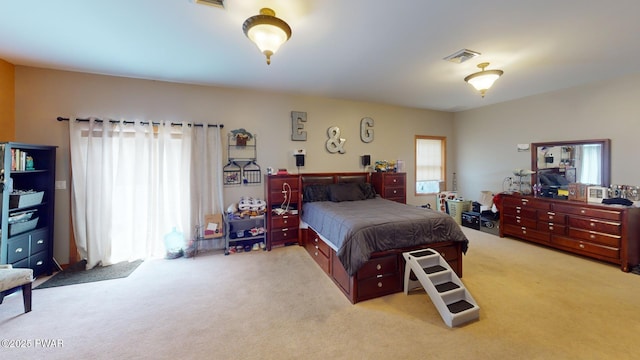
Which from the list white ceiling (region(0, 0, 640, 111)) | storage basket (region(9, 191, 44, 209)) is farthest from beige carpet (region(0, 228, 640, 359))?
white ceiling (region(0, 0, 640, 111))

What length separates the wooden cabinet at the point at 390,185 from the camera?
16.3ft

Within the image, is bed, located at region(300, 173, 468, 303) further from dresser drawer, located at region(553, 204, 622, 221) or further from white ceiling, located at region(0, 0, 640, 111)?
dresser drawer, located at region(553, 204, 622, 221)

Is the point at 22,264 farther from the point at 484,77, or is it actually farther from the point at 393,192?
the point at 484,77

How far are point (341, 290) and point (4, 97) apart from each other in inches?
191

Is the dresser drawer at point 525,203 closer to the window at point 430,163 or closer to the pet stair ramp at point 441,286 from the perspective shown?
the window at point 430,163

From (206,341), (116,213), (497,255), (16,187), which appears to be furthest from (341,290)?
(16,187)

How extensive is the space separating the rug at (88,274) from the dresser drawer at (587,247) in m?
6.36

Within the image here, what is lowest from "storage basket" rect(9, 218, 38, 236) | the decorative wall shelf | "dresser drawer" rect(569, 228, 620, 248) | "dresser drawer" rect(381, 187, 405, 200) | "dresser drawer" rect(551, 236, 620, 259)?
"dresser drawer" rect(551, 236, 620, 259)

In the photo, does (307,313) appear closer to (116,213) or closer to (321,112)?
(116,213)

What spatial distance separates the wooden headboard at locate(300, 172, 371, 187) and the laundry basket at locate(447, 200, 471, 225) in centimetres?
223

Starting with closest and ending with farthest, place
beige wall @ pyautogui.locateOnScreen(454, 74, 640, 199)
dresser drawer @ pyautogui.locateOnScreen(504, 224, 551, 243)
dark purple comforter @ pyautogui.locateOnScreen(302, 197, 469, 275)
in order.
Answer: dark purple comforter @ pyautogui.locateOnScreen(302, 197, 469, 275) < beige wall @ pyautogui.locateOnScreen(454, 74, 640, 199) < dresser drawer @ pyautogui.locateOnScreen(504, 224, 551, 243)

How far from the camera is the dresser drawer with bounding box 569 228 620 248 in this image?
3289 mm

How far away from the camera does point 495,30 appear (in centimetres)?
243

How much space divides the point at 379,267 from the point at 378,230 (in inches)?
15.8
